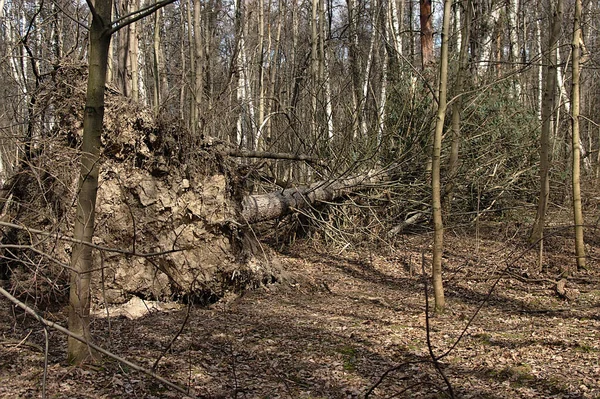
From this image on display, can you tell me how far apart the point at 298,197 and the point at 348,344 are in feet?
12.2

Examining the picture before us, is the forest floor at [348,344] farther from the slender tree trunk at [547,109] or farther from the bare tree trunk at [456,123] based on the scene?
the bare tree trunk at [456,123]

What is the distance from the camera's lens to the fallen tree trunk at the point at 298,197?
731 centimetres

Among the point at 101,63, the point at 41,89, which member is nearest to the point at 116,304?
the point at 41,89

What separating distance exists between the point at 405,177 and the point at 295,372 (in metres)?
5.86

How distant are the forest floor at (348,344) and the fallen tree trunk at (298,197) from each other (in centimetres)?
99

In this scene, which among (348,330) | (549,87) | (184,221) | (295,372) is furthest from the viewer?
(549,87)

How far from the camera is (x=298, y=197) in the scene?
817 cm

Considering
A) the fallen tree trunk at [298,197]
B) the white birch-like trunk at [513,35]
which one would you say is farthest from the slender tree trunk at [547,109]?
the white birch-like trunk at [513,35]

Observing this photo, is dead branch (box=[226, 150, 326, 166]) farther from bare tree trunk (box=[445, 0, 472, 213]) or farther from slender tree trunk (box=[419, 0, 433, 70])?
slender tree trunk (box=[419, 0, 433, 70])

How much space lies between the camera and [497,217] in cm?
1022

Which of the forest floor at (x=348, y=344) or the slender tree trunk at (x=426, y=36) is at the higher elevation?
the slender tree trunk at (x=426, y=36)

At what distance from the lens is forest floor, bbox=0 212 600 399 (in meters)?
3.73

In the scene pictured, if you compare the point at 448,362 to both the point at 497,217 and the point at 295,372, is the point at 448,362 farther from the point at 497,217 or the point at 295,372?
the point at 497,217

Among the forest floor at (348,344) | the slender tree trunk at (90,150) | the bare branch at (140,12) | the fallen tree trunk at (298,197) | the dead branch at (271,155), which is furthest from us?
the fallen tree trunk at (298,197)
